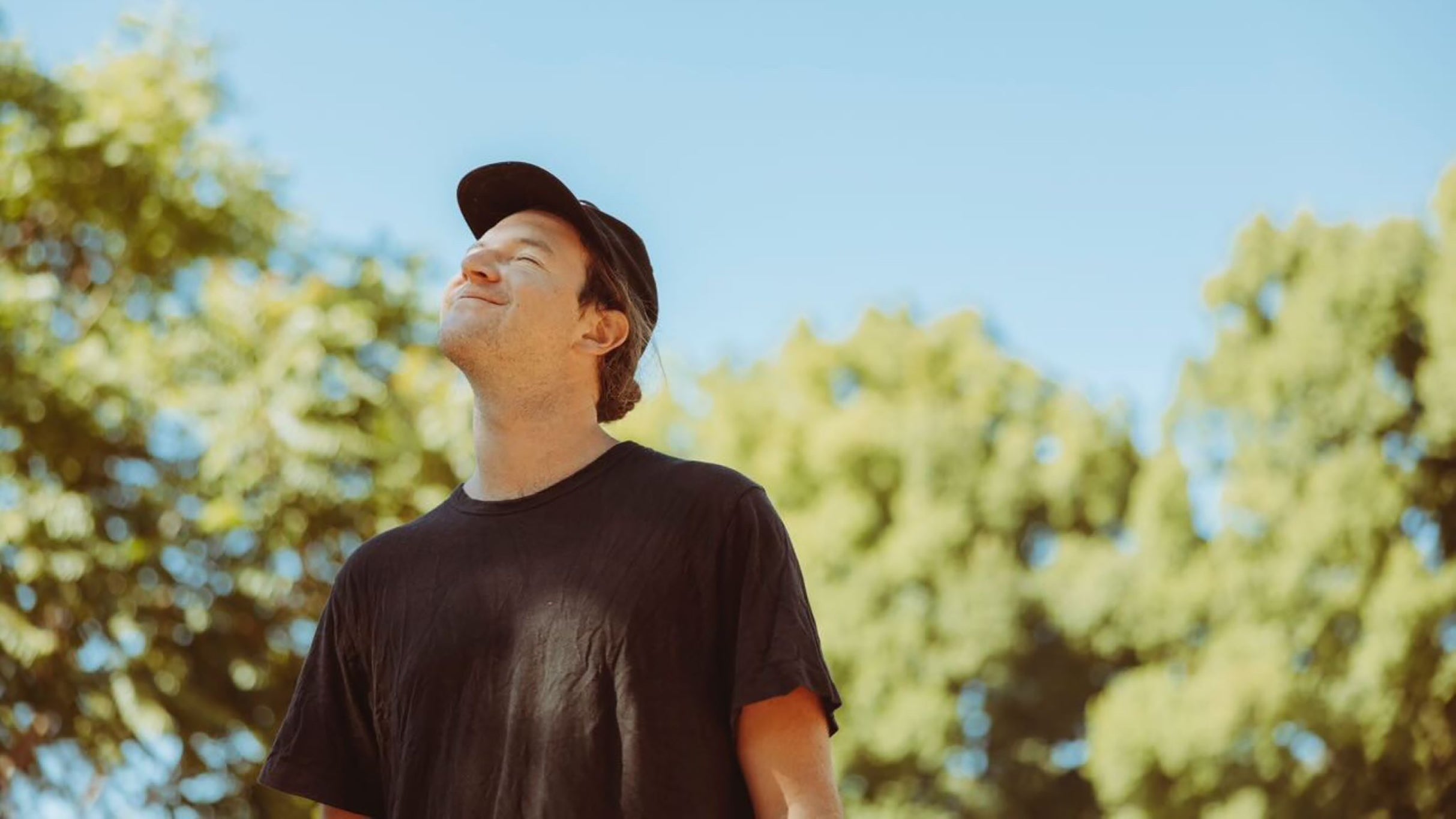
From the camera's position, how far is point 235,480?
9320mm

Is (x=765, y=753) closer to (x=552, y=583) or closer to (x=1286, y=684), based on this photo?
(x=552, y=583)

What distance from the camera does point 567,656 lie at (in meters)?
1.96

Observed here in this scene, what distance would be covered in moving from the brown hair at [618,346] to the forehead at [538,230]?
40 mm

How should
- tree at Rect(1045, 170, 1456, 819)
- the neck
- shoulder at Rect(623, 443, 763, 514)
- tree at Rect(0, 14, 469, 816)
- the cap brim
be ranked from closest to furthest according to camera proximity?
1. shoulder at Rect(623, 443, 763, 514)
2. the neck
3. the cap brim
4. tree at Rect(0, 14, 469, 816)
5. tree at Rect(1045, 170, 1456, 819)

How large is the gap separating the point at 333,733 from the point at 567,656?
1.34 feet

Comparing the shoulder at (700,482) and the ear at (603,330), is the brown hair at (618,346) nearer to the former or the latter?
the ear at (603,330)

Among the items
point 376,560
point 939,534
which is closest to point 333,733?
point 376,560

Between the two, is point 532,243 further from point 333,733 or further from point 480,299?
point 333,733

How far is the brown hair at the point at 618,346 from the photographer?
228 cm

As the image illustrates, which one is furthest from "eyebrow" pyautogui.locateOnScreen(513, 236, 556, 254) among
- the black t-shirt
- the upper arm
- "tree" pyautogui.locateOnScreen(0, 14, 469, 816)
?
"tree" pyautogui.locateOnScreen(0, 14, 469, 816)

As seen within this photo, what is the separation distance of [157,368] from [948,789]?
515 inches

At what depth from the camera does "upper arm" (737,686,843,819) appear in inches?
72.9

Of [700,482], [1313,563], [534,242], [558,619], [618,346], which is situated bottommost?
[1313,563]

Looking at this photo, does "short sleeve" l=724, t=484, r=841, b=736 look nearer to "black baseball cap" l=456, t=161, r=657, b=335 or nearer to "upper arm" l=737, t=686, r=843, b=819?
"upper arm" l=737, t=686, r=843, b=819
